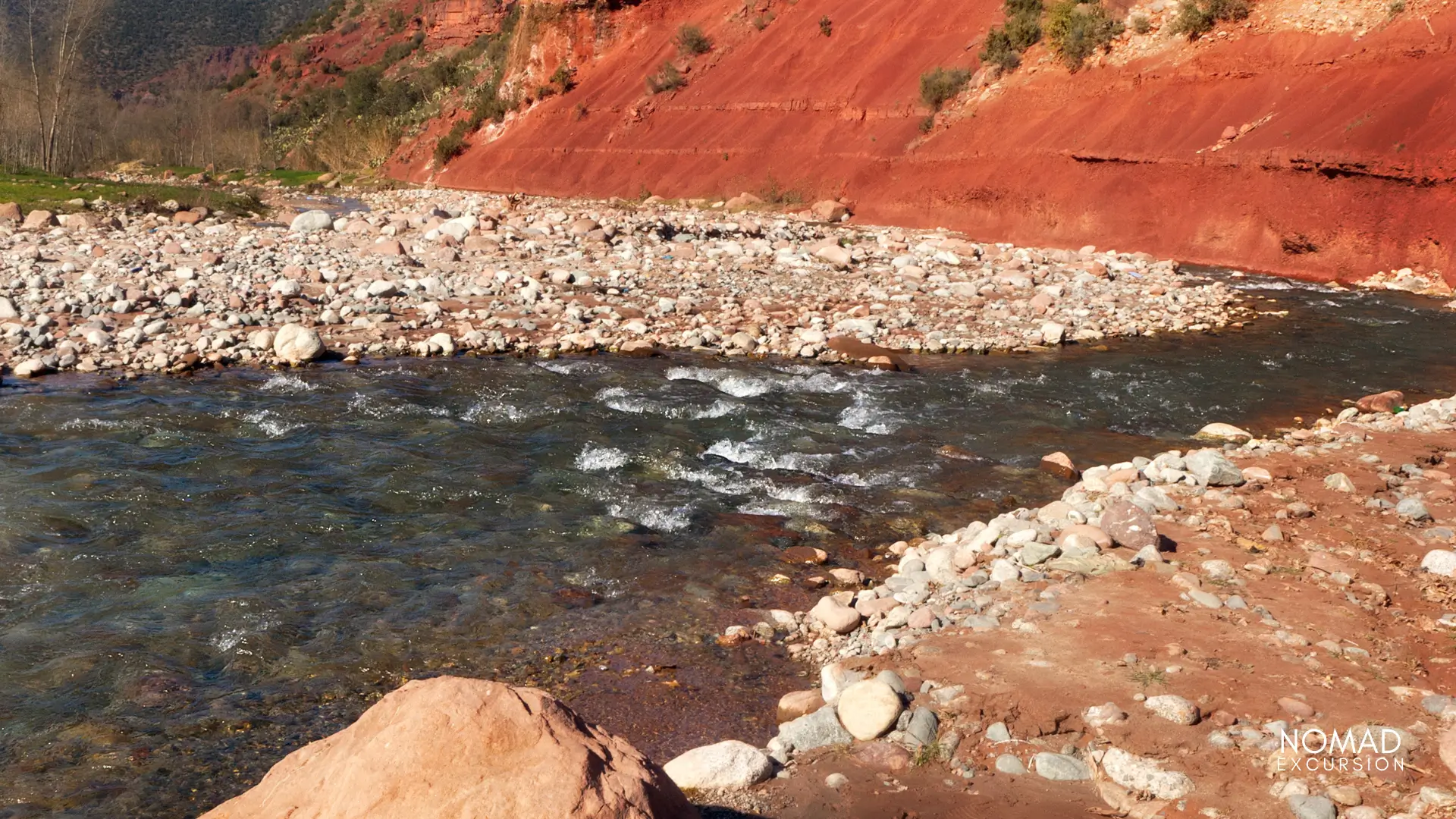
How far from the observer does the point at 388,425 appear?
921cm

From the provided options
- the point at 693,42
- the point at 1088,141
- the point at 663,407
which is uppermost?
the point at 693,42

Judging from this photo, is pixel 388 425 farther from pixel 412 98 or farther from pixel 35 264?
pixel 412 98

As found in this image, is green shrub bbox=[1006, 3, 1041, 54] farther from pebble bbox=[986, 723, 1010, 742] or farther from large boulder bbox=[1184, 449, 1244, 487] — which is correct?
pebble bbox=[986, 723, 1010, 742]

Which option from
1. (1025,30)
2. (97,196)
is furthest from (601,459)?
(1025,30)

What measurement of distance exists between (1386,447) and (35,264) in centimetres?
1557

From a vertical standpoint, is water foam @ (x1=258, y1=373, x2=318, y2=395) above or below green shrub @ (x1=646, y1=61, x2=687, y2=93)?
below

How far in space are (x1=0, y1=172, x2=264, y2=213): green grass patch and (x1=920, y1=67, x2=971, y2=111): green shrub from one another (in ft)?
53.4

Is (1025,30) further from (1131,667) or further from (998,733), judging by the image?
(998,733)

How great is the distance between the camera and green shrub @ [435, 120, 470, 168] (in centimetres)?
4241

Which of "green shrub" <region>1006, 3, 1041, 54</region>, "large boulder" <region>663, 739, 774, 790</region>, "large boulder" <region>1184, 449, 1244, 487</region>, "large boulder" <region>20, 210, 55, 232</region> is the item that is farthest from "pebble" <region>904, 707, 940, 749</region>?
"green shrub" <region>1006, 3, 1041, 54</region>

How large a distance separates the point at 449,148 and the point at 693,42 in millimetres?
11568

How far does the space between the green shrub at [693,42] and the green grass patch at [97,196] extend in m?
15.8

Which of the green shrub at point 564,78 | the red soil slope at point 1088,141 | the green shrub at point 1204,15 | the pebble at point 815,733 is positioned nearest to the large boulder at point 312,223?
the red soil slope at point 1088,141

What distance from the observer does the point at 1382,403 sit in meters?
10.2
